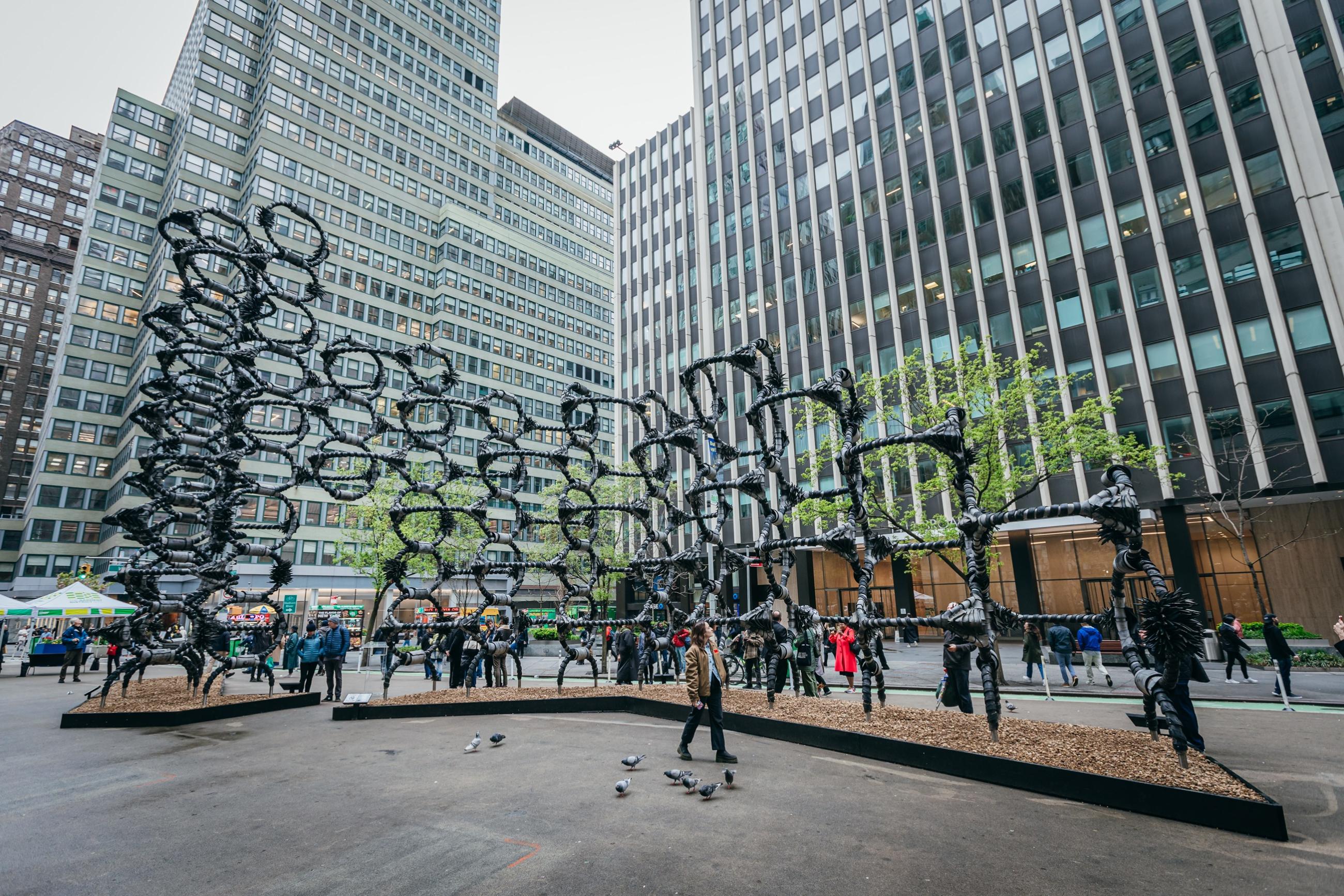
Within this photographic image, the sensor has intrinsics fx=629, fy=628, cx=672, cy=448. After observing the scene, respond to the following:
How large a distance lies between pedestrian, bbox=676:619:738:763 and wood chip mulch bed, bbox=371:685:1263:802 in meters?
2.25

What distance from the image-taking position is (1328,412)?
2556 centimetres

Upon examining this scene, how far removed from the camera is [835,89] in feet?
147

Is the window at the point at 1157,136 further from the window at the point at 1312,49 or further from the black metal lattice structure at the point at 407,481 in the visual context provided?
the black metal lattice structure at the point at 407,481

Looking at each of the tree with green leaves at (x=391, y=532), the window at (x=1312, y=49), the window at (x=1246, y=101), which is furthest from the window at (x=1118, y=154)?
the tree with green leaves at (x=391, y=532)

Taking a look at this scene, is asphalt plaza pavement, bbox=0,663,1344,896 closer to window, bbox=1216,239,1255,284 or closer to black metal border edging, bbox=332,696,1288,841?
black metal border edging, bbox=332,696,1288,841

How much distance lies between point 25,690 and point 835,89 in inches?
2079

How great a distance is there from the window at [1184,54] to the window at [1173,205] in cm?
619

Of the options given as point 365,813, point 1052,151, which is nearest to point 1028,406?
point 1052,151

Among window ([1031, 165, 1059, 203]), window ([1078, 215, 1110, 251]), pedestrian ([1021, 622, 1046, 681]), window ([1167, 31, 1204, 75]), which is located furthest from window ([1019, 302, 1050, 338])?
pedestrian ([1021, 622, 1046, 681])

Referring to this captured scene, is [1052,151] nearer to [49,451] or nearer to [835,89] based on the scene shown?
[835,89]

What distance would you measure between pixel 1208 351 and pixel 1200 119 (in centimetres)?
1155

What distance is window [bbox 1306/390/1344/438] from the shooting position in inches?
997

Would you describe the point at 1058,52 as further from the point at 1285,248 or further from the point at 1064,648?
the point at 1064,648

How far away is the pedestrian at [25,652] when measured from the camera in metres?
25.7
